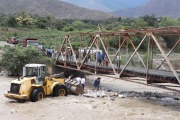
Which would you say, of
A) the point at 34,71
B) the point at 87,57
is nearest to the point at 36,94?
the point at 34,71

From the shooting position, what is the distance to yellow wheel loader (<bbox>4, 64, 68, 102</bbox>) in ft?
62.0

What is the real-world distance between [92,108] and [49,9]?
14156 cm

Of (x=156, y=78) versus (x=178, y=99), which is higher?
(x=156, y=78)

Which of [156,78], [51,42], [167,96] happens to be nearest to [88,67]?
Result: [167,96]

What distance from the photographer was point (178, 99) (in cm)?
2208

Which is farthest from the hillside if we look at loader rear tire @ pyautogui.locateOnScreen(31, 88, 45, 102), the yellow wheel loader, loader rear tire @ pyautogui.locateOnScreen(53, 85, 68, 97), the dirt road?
the dirt road

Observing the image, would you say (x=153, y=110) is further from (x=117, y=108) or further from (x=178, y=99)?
(x=178, y=99)

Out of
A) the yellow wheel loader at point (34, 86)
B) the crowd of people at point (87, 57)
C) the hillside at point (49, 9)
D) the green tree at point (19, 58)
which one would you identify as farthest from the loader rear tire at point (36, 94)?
the hillside at point (49, 9)

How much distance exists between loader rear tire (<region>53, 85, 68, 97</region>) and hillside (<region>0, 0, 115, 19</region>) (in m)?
122

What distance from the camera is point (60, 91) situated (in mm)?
21078

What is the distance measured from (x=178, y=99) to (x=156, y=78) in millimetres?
4758

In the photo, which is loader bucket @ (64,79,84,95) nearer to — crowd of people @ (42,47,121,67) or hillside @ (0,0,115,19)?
crowd of people @ (42,47,121,67)

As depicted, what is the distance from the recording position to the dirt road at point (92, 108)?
54.3 feet

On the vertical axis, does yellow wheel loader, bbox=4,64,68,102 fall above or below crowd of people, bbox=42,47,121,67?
below
